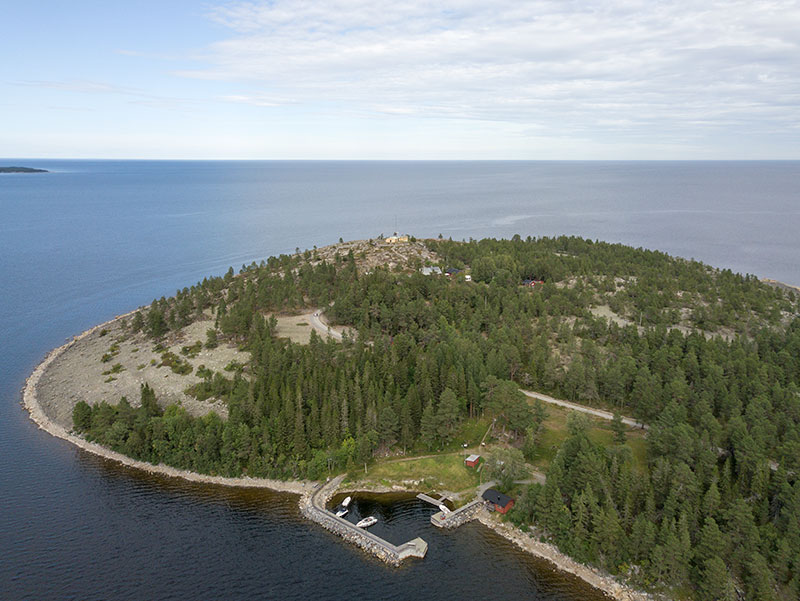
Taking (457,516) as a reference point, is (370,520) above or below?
below

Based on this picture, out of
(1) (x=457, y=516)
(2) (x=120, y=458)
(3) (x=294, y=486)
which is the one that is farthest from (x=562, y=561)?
(2) (x=120, y=458)

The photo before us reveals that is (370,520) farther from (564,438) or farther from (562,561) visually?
(564,438)

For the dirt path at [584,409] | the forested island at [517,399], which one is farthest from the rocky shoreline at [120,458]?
the dirt path at [584,409]

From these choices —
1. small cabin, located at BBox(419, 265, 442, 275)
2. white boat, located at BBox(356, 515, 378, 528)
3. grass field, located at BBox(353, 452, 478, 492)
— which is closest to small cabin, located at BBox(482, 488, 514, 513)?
grass field, located at BBox(353, 452, 478, 492)

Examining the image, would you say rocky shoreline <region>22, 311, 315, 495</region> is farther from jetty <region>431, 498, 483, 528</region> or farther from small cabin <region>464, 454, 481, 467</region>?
small cabin <region>464, 454, 481, 467</region>

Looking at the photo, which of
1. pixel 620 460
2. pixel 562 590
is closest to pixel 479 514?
pixel 562 590

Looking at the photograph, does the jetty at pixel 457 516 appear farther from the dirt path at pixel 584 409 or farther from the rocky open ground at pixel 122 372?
the rocky open ground at pixel 122 372
